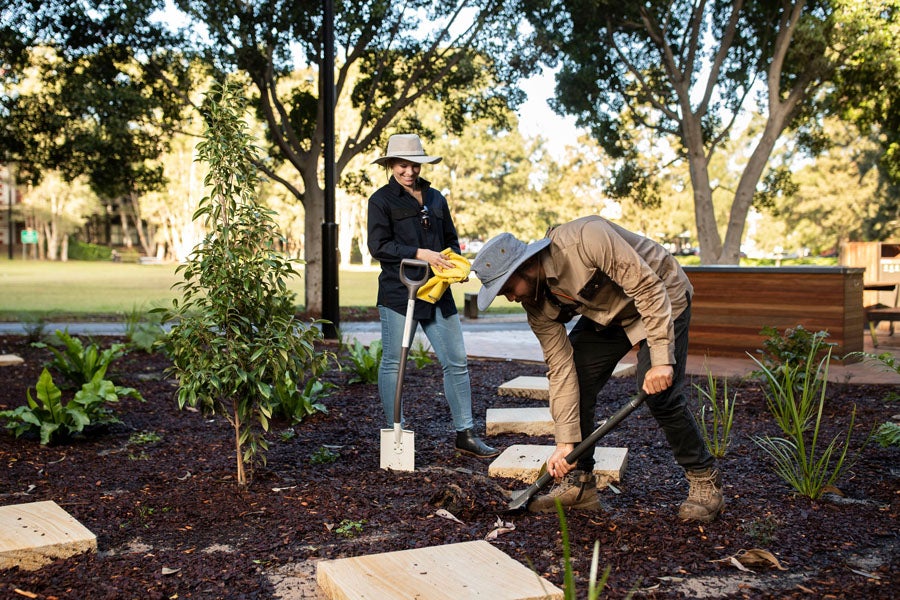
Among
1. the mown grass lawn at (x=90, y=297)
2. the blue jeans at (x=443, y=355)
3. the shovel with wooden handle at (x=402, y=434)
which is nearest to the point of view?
the shovel with wooden handle at (x=402, y=434)

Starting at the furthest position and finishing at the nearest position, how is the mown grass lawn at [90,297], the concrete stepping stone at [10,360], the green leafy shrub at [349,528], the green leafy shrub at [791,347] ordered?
1. the mown grass lawn at [90,297]
2. the concrete stepping stone at [10,360]
3. the green leafy shrub at [791,347]
4. the green leafy shrub at [349,528]

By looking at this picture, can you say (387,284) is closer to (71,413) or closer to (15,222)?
(71,413)

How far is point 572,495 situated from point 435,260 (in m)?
1.51

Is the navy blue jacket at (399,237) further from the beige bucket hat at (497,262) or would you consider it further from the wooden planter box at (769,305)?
the wooden planter box at (769,305)

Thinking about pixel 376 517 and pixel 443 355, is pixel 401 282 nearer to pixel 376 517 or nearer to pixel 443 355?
pixel 443 355

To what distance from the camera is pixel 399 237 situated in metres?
4.99

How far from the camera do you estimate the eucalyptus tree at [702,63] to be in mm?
15508

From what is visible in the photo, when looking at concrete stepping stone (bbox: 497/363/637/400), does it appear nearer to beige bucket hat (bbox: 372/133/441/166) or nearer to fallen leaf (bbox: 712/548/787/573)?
beige bucket hat (bbox: 372/133/441/166)

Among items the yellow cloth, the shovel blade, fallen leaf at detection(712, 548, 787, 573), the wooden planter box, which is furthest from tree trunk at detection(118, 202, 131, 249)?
fallen leaf at detection(712, 548, 787, 573)

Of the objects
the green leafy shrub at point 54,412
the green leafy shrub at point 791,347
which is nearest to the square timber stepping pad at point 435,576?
the green leafy shrub at point 54,412

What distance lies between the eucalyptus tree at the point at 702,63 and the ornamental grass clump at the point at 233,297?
37.4 ft

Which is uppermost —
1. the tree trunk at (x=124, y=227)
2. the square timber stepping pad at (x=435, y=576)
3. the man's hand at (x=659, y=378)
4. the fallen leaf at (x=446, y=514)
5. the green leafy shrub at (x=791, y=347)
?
the tree trunk at (x=124, y=227)

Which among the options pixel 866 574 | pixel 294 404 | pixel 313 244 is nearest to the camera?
pixel 866 574

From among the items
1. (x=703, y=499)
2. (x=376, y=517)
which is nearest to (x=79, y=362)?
(x=376, y=517)
